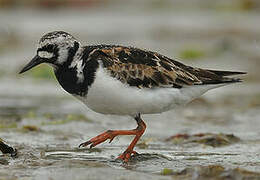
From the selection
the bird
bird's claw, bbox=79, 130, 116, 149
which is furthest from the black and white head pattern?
bird's claw, bbox=79, 130, 116, 149

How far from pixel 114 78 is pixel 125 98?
0.18 m

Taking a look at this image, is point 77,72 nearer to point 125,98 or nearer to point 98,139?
point 125,98

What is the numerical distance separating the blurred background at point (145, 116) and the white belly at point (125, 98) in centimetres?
42

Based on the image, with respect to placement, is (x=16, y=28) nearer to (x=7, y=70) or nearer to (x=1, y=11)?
(x=1, y=11)

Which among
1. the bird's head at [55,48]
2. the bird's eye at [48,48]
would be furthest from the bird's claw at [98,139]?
the bird's eye at [48,48]

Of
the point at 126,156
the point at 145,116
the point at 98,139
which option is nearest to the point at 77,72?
the point at 98,139

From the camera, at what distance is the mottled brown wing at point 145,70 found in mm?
4840

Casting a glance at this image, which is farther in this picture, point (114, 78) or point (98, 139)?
point (98, 139)

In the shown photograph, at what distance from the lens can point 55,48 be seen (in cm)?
482

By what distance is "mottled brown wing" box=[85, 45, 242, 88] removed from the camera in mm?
4840

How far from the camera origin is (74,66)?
15.8ft

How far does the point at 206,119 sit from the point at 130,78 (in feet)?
8.37

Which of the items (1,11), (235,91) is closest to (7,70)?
(235,91)

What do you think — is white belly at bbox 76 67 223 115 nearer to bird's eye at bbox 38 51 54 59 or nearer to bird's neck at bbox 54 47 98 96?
bird's neck at bbox 54 47 98 96
